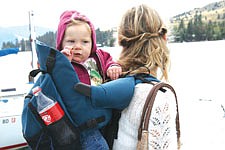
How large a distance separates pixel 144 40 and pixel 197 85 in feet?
43.9

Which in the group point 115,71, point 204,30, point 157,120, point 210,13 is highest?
point 210,13

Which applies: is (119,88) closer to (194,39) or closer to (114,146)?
(114,146)

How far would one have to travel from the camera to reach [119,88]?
127 cm

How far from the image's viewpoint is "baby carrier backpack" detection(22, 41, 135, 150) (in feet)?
4.06

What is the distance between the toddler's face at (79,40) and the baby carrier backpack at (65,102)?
0.75 feet

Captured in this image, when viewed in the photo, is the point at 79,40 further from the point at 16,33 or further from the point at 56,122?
the point at 16,33

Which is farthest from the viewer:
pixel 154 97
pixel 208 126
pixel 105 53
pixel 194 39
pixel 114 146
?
pixel 194 39

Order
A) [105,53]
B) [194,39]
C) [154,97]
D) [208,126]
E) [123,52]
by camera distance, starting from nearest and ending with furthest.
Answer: [154,97] → [123,52] → [105,53] → [208,126] → [194,39]

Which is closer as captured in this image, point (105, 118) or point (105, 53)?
point (105, 118)

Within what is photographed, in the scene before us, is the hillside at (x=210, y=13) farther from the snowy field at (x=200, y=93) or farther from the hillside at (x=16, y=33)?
the hillside at (x=16, y=33)

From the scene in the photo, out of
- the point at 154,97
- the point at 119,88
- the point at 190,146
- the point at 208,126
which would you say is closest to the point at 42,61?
the point at 119,88

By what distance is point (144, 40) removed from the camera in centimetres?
139

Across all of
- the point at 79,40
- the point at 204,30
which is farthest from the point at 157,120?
the point at 204,30

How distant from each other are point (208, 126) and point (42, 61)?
6322 millimetres
